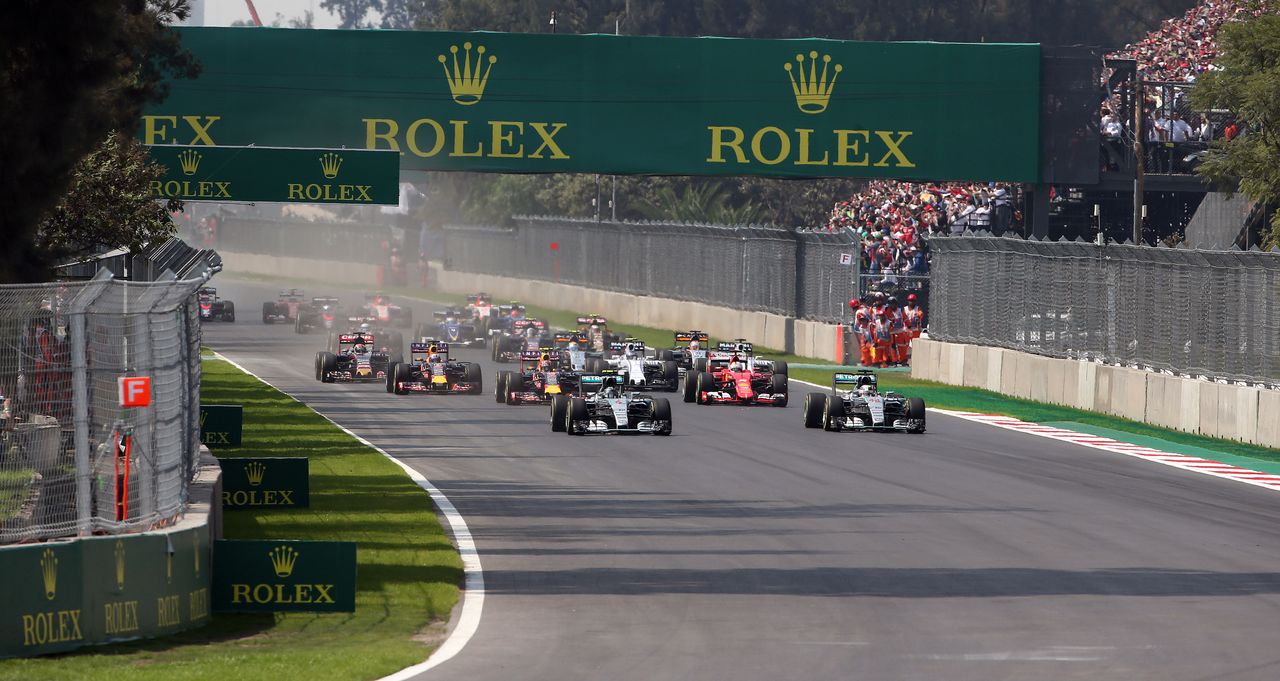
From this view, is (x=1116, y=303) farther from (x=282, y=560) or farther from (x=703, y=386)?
(x=282, y=560)

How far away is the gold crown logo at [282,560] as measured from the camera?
13.3 m

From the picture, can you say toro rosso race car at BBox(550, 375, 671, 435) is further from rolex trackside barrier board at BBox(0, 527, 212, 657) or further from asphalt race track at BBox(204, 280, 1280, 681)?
rolex trackside barrier board at BBox(0, 527, 212, 657)

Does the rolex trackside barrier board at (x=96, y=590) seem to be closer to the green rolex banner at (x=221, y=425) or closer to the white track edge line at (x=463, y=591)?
the white track edge line at (x=463, y=591)

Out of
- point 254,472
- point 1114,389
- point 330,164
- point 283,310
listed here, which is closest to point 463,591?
point 254,472

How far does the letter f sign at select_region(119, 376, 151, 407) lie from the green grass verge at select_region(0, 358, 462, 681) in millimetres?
1509

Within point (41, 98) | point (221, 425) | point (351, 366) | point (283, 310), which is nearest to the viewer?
point (41, 98)

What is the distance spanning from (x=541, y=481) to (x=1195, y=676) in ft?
36.4

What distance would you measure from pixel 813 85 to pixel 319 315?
52.6 ft

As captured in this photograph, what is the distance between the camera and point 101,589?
478 inches

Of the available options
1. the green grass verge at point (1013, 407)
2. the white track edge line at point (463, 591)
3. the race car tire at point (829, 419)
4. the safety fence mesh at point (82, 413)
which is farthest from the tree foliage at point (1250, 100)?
the safety fence mesh at point (82, 413)

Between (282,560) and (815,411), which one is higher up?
(282,560)

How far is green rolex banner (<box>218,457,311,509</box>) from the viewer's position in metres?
18.4

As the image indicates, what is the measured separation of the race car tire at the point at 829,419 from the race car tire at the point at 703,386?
4.93m

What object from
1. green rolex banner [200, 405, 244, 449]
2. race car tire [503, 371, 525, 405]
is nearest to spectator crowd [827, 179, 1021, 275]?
race car tire [503, 371, 525, 405]
